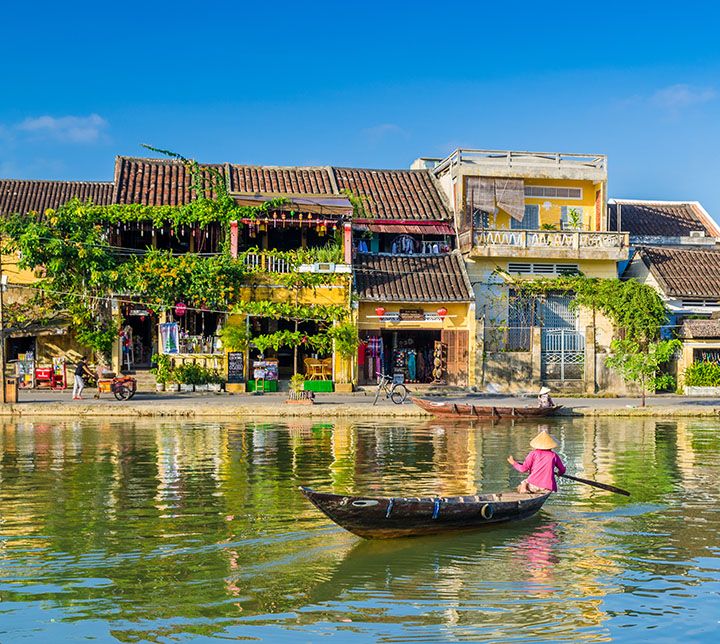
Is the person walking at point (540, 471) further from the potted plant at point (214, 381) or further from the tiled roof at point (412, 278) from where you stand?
the potted plant at point (214, 381)

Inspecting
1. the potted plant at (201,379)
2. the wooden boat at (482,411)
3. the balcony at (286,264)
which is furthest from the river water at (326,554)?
the balcony at (286,264)

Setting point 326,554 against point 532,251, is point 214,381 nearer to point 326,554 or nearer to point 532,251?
point 532,251

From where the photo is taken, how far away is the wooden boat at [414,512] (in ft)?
40.3

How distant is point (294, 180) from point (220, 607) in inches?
1088

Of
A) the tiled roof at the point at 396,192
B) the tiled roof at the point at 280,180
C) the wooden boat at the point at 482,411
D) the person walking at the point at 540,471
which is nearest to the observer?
the person walking at the point at 540,471

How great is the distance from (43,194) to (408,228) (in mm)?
13477

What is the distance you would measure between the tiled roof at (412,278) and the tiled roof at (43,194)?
9903mm

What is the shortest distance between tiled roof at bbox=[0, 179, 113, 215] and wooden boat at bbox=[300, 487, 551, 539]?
25.5m

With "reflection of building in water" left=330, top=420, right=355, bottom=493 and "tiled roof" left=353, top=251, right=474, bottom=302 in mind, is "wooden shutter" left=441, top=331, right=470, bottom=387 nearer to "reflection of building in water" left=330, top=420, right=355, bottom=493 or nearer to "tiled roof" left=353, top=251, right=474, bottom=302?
"tiled roof" left=353, top=251, right=474, bottom=302

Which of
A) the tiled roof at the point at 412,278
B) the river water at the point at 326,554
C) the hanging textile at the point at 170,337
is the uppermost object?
the tiled roof at the point at 412,278

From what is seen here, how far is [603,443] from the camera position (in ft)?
77.2

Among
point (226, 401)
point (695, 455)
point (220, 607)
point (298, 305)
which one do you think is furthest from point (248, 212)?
point (220, 607)

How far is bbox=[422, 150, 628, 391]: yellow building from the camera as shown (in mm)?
34125

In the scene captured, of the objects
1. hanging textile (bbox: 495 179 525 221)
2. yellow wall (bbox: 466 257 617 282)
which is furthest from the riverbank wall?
hanging textile (bbox: 495 179 525 221)
